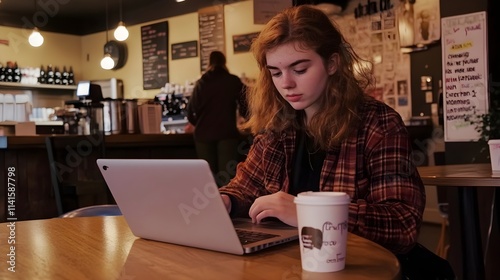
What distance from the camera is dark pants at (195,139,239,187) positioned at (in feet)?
16.5

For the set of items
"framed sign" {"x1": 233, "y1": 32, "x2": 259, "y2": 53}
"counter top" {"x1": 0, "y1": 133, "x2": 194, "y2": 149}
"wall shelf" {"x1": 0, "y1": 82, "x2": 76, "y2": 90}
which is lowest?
"counter top" {"x1": 0, "y1": 133, "x2": 194, "y2": 149}

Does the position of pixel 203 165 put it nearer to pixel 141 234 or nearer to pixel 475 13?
pixel 141 234

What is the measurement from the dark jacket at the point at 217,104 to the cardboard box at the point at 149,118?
354mm

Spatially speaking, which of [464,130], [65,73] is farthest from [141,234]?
[65,73]

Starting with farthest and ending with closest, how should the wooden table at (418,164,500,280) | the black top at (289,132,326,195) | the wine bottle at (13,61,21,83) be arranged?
1. the wine bottle at (13,61,21,83)
2. the wooden table at (418,164,500,280)
3. the black top at (289,132,326,195)

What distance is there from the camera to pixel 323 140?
157cm

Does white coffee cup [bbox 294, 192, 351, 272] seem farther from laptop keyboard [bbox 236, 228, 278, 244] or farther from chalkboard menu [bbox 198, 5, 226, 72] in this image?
chalkboard menu [bbox 198, 5, 226, 72]

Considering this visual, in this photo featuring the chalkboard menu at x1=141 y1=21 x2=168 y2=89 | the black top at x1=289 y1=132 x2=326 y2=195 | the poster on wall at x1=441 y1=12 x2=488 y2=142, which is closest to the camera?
the black top at x1=289 y1=132 x2=326 y2=195

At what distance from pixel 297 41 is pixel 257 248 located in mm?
679

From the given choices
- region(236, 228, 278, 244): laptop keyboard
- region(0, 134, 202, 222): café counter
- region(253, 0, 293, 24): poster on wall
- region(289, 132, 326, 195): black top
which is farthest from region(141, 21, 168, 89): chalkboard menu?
region(236, 228, 278, 244): laptop keyboard

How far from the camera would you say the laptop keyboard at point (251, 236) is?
3.70 ft

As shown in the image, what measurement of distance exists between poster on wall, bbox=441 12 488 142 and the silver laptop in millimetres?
3434

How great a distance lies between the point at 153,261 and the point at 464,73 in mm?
3795

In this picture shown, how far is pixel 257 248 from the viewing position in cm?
107
